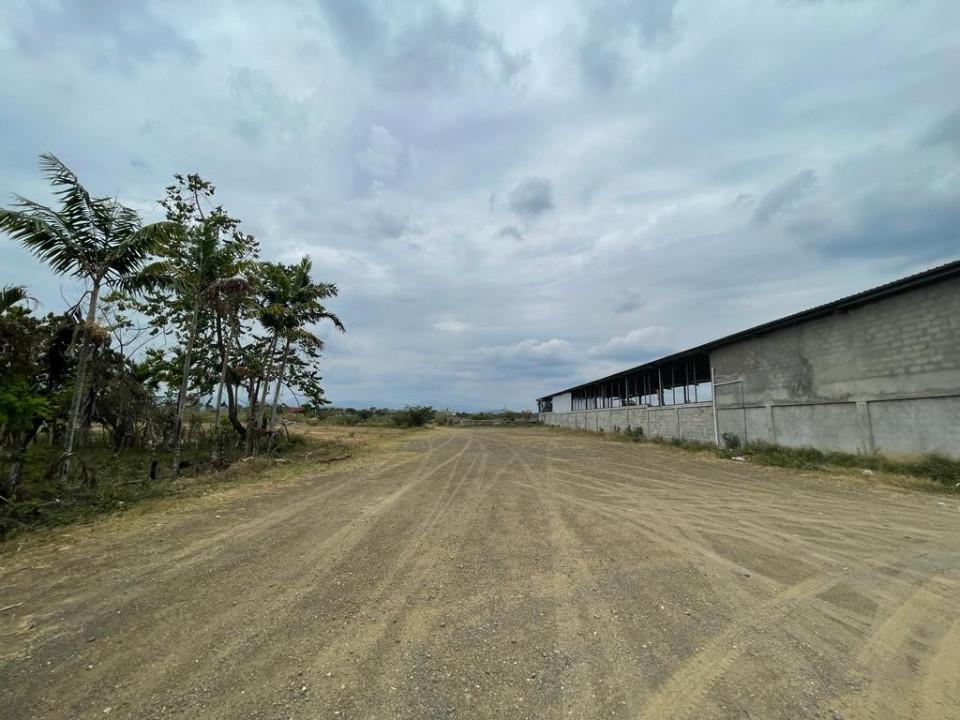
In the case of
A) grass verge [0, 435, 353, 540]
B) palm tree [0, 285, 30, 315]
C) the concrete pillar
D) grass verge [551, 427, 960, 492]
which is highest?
palm tree [0, 285, 30, 315]

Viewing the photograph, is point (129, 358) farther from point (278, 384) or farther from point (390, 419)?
point (390, 419)

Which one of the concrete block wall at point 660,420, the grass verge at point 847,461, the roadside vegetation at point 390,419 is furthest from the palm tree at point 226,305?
the roadside vegetation at point 390,419

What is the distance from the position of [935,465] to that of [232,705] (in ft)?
47.8

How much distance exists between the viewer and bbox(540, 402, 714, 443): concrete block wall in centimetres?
1983

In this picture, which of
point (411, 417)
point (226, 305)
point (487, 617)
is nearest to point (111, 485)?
point (226, 305)

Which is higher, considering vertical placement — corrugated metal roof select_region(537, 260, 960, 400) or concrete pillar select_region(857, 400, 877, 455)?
corrugated metal roof select_region(537, 260, 960, 400)

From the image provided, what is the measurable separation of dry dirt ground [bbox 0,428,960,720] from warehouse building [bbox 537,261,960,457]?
590cm

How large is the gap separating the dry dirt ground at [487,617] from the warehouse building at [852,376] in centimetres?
590

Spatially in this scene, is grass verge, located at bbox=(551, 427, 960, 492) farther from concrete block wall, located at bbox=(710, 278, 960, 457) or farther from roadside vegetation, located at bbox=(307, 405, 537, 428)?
roadside vegetation, located at bbox=(307, 405, 537, 428)

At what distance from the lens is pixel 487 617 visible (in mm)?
3447

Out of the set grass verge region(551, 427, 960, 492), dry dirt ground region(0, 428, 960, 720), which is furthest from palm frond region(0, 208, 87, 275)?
grass verge region(551, 427, 960, 492)

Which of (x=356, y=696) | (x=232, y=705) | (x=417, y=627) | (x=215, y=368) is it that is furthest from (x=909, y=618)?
(x=215, y=368)

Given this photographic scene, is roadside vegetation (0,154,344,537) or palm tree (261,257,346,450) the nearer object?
roadside vegetation (0,154,344,537)

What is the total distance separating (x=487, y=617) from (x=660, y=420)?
22995 mm
